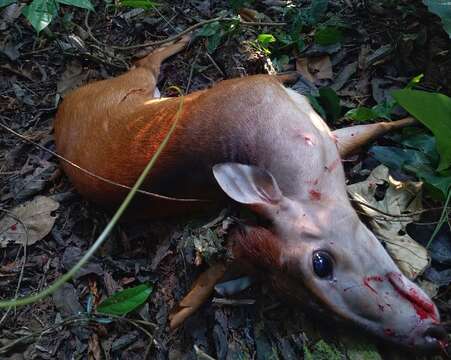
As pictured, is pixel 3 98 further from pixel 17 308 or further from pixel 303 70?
pixel 303 70

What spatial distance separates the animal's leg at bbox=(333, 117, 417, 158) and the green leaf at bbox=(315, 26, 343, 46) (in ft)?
4.04

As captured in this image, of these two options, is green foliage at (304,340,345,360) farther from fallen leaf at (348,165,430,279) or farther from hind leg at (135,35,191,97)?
hind leg at (135,35,191,97)

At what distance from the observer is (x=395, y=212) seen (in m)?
4.36

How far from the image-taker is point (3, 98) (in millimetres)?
6375

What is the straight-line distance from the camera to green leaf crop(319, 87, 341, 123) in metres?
5.23

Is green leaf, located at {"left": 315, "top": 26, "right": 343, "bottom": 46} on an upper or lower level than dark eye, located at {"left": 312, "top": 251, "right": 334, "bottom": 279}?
upper

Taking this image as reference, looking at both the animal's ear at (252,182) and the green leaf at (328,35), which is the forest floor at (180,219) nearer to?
the green leaf at (328,35)

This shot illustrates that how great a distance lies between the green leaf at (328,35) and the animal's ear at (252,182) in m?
2.21

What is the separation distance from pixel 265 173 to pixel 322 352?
122 cm

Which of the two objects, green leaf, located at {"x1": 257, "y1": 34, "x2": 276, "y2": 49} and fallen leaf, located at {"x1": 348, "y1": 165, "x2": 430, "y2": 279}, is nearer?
fallen leaf, located at {"x1": 348, "y1": 165, "x2": 430, "y2": 279}

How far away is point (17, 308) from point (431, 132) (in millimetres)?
3556

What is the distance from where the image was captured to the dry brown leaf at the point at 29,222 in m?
5.28

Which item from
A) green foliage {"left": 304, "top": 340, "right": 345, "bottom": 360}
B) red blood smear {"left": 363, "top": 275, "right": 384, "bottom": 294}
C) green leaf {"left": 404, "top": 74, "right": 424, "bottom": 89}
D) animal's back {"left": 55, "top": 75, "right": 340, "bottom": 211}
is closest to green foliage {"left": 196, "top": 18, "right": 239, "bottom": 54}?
animal's back {"left": 55, "top": 75, "right": 340, "bottom": 211}

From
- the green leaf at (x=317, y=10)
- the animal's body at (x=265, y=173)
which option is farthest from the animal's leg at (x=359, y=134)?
the green leaf at (x=317, y=10)
